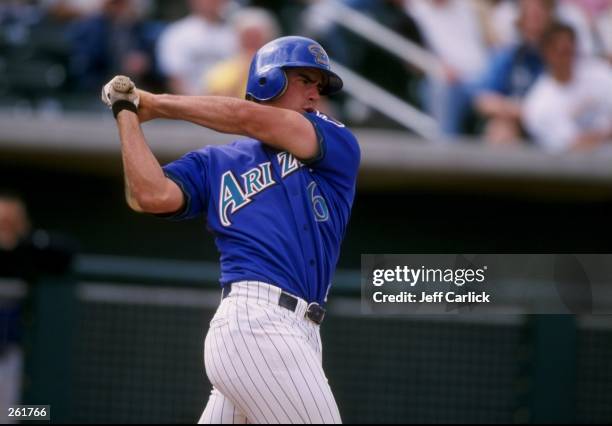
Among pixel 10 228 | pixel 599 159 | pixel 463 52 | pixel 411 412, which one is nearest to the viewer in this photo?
pixel 411 412

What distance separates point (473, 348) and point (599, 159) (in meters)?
2.13

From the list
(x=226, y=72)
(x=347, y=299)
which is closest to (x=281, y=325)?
(x=347, y=299)

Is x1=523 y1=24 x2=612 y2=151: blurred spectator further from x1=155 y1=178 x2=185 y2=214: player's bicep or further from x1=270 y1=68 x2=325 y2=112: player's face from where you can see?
x1=155 y1=178 x2=185 y2=214: player's bicep

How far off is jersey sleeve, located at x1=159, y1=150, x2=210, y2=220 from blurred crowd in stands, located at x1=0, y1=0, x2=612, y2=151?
408cm

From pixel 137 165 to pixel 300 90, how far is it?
2.28 ft

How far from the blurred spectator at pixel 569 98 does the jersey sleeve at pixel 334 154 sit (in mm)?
4256

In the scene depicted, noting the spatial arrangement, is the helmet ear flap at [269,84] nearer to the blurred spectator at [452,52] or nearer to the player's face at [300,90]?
the player's face at [300,90]

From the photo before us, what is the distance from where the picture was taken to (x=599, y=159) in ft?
27.1

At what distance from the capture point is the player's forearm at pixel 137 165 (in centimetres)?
406

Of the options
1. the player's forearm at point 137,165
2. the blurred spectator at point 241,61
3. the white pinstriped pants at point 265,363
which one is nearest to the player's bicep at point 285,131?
the player's forearm at point 137,165

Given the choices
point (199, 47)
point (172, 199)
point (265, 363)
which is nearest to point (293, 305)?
point (265, 363)

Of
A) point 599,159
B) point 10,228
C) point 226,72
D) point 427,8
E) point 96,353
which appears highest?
point 427,8

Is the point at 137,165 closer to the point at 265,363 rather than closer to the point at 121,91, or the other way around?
the point at 121,91

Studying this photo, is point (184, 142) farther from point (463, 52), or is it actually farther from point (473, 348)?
point (473, 348)
